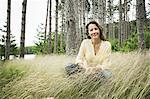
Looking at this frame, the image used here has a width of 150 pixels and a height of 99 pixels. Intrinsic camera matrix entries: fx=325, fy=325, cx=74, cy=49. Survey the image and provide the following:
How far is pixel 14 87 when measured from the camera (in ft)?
15.9

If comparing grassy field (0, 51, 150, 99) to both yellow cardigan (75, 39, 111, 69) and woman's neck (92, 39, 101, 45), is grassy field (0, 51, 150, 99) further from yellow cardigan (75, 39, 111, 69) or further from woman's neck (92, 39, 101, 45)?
woman's neck (92, 39, 101, 45)

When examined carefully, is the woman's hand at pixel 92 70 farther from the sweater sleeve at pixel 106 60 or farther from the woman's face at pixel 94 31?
the woman's face at pixel 94 31

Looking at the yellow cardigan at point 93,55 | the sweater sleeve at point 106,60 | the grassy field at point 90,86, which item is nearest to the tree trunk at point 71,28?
the grassy field at point 90,86

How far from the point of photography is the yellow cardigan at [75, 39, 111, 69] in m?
4.66

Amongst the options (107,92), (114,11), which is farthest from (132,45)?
(114,11)

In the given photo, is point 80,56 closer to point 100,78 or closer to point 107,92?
point 100,78

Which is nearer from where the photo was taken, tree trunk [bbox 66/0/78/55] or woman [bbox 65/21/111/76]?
woman [bbox 65/21/111/76]

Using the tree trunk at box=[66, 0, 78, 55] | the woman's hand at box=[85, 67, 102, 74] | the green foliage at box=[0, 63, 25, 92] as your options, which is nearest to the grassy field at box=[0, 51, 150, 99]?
the woman's hand at box=[85, 67, 102, 74]

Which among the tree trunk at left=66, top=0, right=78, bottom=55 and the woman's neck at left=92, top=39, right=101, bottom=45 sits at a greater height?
the tree trunk at left=66, top=0, right=78, bottom=55

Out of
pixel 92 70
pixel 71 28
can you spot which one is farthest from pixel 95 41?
pixel 71 28

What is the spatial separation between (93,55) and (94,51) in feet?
0.31

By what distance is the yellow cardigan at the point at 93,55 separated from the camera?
4.66 meters

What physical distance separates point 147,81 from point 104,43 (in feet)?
4.74

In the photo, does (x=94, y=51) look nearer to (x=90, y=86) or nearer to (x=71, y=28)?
(x=90, y=86)
